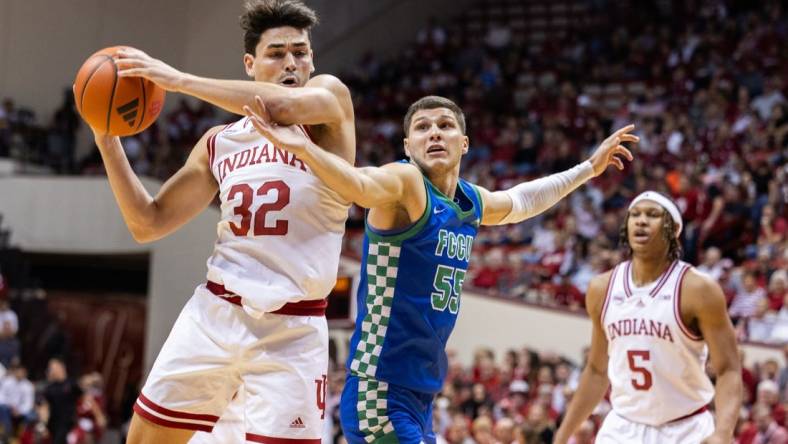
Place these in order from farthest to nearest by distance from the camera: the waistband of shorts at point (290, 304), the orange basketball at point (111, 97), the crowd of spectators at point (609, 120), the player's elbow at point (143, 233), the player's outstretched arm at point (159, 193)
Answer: the crowd of spectators at point (609, 120), the player's elbow at point (143, 233), the player's outstretched arm at point (159, 193), the waistband of shorts at point (290, 304), the orange basketball at point (111, 97)

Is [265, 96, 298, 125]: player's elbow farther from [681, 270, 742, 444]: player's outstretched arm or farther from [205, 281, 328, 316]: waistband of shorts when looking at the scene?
[681, 270, 742, 444]: player's outstretched arm

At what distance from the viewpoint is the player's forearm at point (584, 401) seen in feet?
19.6

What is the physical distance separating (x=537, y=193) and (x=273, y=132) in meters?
1.89

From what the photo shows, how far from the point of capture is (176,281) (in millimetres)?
19219

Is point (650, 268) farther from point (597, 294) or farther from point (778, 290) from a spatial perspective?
point (778, 290)

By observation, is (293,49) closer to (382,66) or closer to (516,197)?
(516,197)

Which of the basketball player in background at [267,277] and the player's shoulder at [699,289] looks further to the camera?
the player's shoulder at [699,289]

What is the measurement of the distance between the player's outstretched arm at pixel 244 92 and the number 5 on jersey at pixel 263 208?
310 mm

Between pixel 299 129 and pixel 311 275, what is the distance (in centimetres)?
59

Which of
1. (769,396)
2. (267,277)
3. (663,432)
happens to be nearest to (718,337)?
(663,432)

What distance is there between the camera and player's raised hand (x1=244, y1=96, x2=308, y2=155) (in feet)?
13.4

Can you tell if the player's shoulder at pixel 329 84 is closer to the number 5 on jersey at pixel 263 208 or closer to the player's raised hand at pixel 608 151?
the number 5 on jersey at pixel 263 208

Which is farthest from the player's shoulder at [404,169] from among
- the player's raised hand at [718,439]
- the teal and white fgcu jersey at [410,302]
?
the player's raised hand at [718,439]

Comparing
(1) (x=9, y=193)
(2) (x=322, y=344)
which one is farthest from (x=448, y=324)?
(1) (x=9, y=193)
